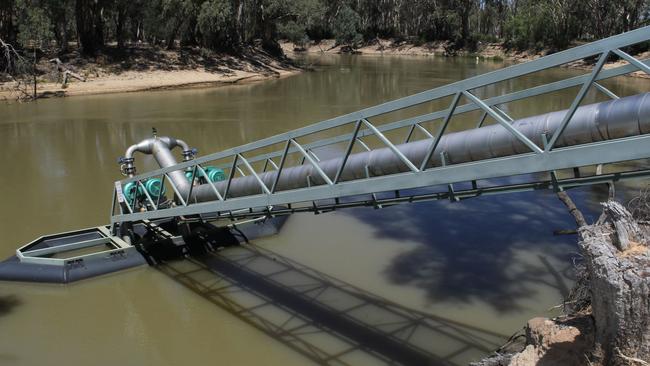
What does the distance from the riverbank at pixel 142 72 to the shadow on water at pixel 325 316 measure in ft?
89.4

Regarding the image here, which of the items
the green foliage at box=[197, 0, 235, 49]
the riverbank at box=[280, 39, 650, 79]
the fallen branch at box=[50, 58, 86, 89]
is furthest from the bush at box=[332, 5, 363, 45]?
the fallen branch at box=[50, 58, 86, 89]

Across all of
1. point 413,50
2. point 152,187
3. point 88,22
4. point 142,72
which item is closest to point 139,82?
point 142,72

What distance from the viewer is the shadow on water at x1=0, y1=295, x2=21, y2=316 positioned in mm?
9633


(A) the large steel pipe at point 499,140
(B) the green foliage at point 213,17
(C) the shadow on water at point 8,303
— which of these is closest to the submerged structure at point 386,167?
(A) the large steel pipe at point 499,140

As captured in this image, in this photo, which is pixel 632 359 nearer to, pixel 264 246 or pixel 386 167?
pixel 386 167

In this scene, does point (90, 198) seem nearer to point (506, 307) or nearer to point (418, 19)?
point (506, 307)

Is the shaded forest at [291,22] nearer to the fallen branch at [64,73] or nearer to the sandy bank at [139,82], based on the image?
the fallen branch at [64,73]

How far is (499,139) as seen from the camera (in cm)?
603

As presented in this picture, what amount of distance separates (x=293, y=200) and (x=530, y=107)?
25.8 m

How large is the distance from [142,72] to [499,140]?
39.3 m

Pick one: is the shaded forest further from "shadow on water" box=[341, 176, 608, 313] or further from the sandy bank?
"shadow on water" box=[341, 176, 608, 313]

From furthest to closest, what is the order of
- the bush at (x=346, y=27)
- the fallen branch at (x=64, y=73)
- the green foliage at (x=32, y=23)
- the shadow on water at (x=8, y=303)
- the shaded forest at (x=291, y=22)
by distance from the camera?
the bush at (x=346, y=27) < the shaded forest at (x=291, y=22) < the fallen branch at (x=64, y=73) < the green foliage at (x=32, y=23) < the shadow on water at (x=8, y=303)

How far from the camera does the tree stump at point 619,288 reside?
4.48 m

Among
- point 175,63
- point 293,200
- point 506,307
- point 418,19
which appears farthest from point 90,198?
point 418,19
